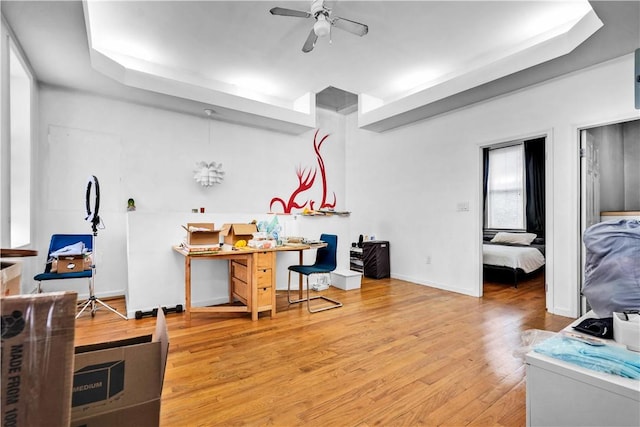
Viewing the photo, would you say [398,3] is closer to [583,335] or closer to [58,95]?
[583,335]

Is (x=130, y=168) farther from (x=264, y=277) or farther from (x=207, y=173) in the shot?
(x=264, y=277)

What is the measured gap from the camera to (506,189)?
7074 mm

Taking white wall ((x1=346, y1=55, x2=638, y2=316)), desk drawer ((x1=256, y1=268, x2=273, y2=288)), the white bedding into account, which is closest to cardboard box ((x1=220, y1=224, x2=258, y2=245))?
desk drawer ((x1=256, y1=268, x2=273, y2=288))

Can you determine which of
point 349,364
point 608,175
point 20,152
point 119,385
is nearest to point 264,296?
point 349,364

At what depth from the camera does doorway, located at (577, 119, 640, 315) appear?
138 inches

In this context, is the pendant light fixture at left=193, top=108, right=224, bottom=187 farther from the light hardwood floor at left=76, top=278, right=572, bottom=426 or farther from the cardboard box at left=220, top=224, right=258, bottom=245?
the light hardwood floor at left=76, top=278, right=572, bottom=426

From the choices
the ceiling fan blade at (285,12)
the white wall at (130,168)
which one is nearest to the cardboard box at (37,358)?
the ceiling fan blade at (285,12)

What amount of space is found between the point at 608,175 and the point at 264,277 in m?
4.70

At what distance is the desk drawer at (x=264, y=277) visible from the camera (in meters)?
3.36

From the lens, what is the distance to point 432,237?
16.3 ft

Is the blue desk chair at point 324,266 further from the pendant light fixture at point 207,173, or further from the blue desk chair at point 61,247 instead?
the blue desk chair at point 61,247

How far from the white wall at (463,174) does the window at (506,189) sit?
3155mm

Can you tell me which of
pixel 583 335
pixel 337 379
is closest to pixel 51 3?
pixel 337 379

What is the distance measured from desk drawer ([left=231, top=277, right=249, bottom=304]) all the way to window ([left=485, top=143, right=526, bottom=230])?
6050 millimetres
